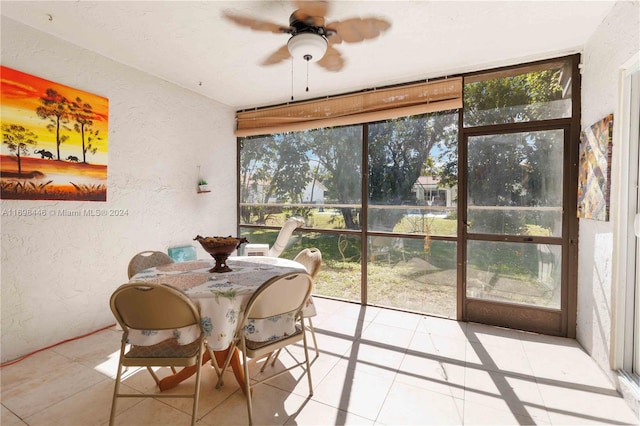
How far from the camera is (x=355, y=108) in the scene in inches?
139

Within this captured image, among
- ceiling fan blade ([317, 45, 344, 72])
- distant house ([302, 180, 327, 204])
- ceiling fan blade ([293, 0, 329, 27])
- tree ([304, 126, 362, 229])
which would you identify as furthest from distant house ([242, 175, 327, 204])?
ceiling fan blade ([293, 0, 329, 27])

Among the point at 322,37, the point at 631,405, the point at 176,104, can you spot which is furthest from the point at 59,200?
the point at 631,405

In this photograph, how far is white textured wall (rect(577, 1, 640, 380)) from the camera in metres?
1.96

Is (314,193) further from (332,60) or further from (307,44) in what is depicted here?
(307,44)

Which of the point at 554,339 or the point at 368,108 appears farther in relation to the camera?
the point at 368,108

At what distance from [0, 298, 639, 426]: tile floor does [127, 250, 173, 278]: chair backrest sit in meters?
0.77

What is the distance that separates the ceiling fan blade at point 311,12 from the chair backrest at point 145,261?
2.19 meters

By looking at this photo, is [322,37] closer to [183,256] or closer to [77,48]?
[77,48]

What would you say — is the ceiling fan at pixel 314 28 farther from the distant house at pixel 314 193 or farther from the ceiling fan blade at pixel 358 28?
the distant house at pixel 314 193

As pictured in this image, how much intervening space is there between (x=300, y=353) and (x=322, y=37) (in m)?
2.58

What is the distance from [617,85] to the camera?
202 cm

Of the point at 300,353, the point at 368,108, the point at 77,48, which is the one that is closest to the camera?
the point at 300,353

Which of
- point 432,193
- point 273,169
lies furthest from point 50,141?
point 432,193

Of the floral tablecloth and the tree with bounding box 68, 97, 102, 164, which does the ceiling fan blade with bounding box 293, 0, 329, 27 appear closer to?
the floral tablecloth
